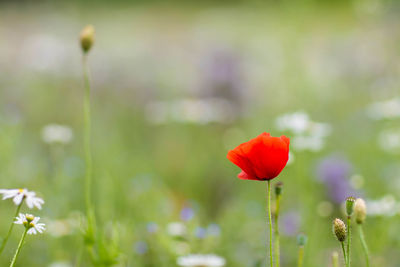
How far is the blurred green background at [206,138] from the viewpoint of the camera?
168 centimetres

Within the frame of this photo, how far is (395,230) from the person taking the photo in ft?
5.27

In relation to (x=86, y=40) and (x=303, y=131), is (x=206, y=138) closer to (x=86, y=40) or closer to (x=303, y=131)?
(x=303, y=131)

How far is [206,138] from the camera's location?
10.7 feet

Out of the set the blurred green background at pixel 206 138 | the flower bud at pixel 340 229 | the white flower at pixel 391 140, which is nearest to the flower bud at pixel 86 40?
the blurred green background at pixel 206 138

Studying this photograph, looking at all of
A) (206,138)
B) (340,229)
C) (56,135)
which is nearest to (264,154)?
(340,229)

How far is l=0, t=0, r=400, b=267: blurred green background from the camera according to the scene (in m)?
1.68

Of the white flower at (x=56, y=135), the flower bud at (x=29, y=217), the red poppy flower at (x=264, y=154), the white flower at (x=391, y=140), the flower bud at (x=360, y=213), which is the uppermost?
the white flower at (x=391, y=140)

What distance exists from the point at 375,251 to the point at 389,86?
1370mm

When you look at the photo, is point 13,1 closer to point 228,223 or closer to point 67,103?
Answer: point 67,103

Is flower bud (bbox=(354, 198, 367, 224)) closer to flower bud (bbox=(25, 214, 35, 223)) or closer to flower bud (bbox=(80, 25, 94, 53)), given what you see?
flower bud (bbox=(25, 214, 35, 223))

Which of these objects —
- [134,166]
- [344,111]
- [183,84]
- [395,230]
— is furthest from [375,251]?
[183,84]

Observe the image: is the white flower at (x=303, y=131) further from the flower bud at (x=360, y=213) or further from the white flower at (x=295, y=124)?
the flower bud at (x=360, y=213)

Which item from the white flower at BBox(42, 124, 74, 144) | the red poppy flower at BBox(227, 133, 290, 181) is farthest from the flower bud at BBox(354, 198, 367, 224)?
the white flower at BBox(42, 124, 74, 144)

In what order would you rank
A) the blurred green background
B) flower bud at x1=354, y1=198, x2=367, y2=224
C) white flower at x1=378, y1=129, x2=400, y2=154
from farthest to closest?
1. white flower at x1=378, y1=129, x2=400, y2=154
2. the blurred green background
3. flower bud at x1=354, y1=198, x2=367, y2=224
